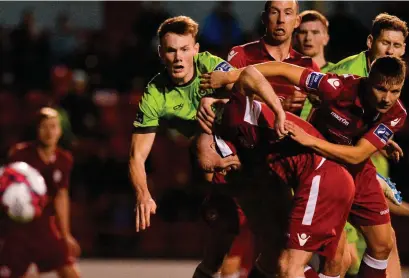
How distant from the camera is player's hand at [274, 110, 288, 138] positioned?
21.4 ft

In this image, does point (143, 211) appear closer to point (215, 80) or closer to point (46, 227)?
point (215, 80)

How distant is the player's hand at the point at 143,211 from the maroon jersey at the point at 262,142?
56cm

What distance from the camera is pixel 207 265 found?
7.69m

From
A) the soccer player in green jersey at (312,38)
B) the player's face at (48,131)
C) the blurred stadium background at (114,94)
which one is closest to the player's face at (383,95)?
the soccer player in green jersey at (312,38)

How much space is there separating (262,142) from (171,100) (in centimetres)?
74

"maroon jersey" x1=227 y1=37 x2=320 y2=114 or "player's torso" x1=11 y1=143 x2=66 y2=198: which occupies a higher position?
"maroon jersey" x1=227 y1=37 x2=320 y2=114

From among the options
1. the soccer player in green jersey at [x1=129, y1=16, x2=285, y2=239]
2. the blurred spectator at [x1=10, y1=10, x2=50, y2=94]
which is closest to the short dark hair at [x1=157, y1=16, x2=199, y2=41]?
the soccer player in green jersey at [x1=129, y1=16, x2=285, y2=239]

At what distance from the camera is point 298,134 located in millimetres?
6656

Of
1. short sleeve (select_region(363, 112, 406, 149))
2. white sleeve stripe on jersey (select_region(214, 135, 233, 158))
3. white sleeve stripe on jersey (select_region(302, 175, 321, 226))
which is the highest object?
short sleeve (select_region(363, 112, 406, 149))

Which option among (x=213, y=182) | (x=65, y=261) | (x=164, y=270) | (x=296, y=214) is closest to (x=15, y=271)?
(x=65, y=261)

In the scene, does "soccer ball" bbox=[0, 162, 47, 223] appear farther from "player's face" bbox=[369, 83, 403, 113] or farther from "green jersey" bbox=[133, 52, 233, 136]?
"player's face" bbox=[369, 83, 403, 113]

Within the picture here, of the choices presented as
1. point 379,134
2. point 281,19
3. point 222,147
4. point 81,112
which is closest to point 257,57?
point 281,19

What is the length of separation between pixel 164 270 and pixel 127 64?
284cm

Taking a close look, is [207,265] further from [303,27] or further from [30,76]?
[30,76]
